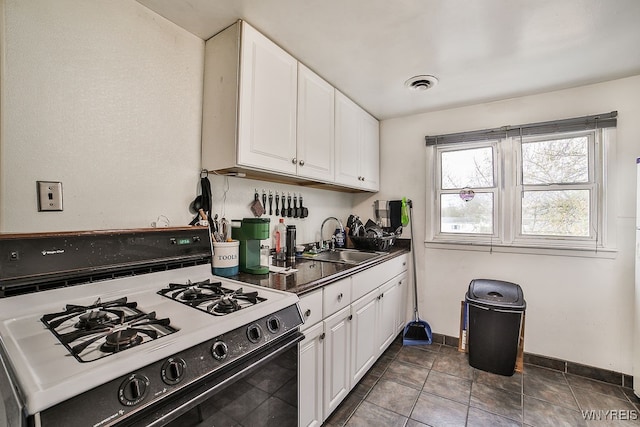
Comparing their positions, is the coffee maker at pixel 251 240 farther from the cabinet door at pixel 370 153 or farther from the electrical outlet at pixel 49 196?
the cabinet door at pixel 370 153

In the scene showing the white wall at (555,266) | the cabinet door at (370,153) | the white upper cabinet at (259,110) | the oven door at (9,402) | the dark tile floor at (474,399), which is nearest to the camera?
the oven door at (9,402)

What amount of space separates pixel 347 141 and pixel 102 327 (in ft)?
6.62

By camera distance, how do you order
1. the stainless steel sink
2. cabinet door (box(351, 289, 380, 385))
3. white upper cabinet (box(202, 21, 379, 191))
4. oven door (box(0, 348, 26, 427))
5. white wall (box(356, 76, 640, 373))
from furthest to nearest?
the stainless steel sink → white wall (box(356, 76, 640, 373)) → cabinet door (box(351, 289, 380, 385)) → white upper cabinet (box(202, 21, 379, 191)) → oven door (box(0, 348, 26, 427))

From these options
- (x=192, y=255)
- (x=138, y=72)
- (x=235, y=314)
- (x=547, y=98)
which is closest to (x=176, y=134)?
(x=138, y=72)

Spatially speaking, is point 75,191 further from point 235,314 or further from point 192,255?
point 235,314

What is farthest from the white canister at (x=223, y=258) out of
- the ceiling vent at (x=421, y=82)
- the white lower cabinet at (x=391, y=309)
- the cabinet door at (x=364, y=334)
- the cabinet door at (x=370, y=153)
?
the ceiling vent at (x=421, y=82)

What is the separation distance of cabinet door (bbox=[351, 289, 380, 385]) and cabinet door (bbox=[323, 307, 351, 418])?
0.24ft

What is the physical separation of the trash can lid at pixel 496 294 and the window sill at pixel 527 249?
0.29 meters

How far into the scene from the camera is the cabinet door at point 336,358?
1568 mm

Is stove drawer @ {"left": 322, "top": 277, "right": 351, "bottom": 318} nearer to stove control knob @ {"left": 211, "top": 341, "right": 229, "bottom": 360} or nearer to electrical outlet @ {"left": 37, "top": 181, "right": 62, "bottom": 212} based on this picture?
stove control knob @ {"left": 211, "top": 341, "right": 229, "bottom": 360}

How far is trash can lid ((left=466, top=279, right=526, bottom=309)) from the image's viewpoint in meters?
2.20

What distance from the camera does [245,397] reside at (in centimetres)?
95

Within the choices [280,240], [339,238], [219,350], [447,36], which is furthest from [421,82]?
[219,350]

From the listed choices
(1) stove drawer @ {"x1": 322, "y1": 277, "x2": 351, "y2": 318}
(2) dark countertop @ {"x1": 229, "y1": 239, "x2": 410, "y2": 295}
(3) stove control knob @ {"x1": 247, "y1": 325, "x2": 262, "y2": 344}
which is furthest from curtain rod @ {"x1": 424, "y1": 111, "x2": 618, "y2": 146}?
(3) stove control knob @ {"x1": 247, "y1": 325, "x2": 262, "y2": 344}
